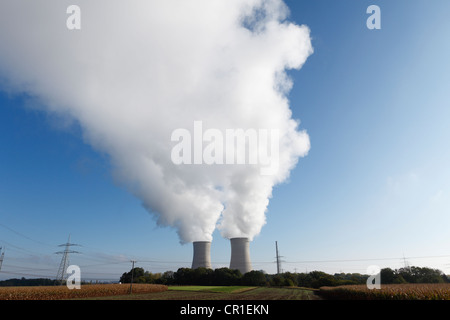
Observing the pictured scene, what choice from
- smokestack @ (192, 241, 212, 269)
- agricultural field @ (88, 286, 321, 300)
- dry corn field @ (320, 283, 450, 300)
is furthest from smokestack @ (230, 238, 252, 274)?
dry corn field @ (320, 283, 450, 300)

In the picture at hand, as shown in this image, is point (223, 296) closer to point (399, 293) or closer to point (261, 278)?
point (399, 293)

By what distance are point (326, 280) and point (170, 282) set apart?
44.7 m

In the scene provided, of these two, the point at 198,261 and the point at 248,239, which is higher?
the point at 248,239

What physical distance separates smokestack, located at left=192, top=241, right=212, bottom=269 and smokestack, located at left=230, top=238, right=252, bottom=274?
6389 mm

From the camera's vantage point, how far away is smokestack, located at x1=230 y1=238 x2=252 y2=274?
5959cm

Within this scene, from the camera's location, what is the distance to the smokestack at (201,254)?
200 feet

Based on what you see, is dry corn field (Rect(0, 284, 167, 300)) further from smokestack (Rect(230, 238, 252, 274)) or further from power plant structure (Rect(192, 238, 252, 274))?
smokestack (Rect(230, 238, 252, 274))

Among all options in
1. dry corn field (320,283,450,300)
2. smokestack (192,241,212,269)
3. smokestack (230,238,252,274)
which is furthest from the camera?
smokestack (192,241,212,269)

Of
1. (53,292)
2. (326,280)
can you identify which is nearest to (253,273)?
(326,280)

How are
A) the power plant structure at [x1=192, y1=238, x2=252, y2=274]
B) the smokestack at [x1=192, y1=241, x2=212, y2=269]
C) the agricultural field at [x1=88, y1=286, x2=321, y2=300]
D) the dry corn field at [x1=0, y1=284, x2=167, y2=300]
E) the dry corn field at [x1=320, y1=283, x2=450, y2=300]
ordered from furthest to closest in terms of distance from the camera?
the smokestack at [x1=192, y1=241, x2=212, y2=269], the power plant structure at [x1=192, y1=238, x2=252, y2=274], the agricultural field at [x1=88, y1=286, x2=321, y2=300], the dry corn field at [x1=0, y1=284, x2=167, y2=300], the dry corn field at [x1=320, y1=283, x2=450, y2=300]

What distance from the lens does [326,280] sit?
208 ft
